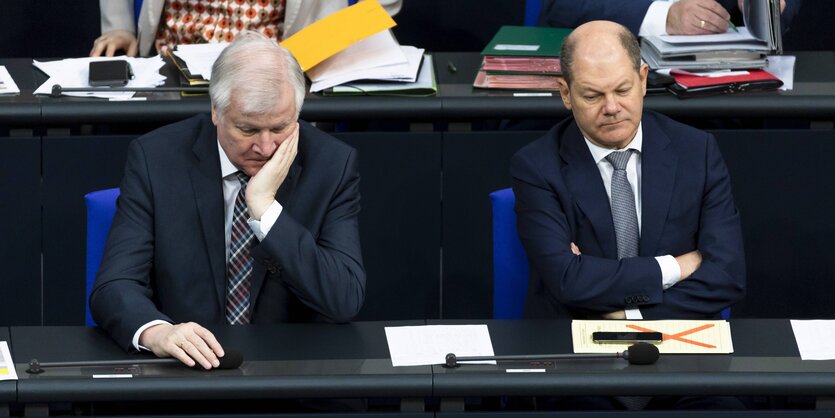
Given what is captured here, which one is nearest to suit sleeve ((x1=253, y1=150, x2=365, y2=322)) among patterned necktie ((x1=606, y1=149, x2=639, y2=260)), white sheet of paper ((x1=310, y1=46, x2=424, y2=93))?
patterned necktie ((x1=606, y1=149, x2=639, y2=260))

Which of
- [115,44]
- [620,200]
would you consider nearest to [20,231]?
[115,44]

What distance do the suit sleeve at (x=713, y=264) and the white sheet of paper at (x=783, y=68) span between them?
70 centimetres

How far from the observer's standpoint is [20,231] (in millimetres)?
3918

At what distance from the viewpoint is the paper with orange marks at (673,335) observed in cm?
286

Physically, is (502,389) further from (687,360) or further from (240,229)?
(240,229)

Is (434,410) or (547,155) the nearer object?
(434,410)

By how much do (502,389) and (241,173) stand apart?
0.91m

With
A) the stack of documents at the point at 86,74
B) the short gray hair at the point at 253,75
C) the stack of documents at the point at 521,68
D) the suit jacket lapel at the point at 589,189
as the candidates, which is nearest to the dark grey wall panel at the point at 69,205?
the stack of documents at the point at 86,74

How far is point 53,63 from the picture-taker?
4207 mm

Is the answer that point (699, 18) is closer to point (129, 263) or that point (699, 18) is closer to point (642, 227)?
point (642, 227)

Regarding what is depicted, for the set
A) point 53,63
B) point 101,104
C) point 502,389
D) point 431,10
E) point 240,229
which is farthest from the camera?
point 431,10

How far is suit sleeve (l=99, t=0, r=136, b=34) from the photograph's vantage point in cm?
452

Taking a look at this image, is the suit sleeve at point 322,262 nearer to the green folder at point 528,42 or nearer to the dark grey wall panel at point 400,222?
the dark grey wall panel at point 400,222

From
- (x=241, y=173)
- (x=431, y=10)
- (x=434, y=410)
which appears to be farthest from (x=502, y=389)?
(x=431, y=10)
